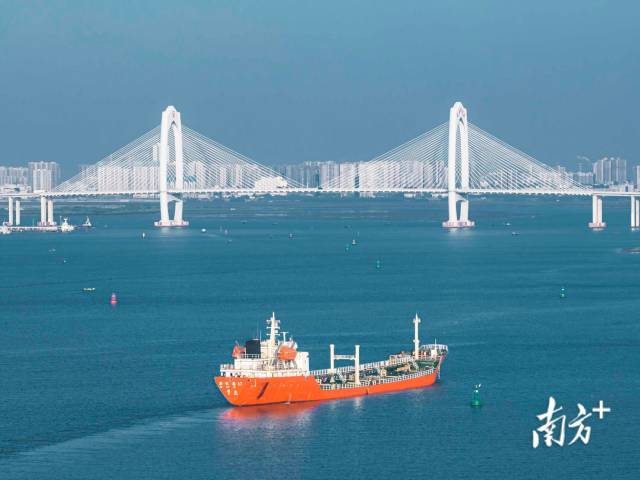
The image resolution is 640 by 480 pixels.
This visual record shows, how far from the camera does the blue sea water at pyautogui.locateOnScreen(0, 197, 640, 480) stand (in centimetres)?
2738

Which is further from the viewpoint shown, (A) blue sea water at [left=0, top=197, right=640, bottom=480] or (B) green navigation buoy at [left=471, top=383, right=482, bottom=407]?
(B) green navigation buoy at [left=471, top=383, right=482, bottom=407]

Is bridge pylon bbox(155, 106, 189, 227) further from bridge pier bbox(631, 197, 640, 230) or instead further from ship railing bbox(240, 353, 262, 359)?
ship railing bbox(240, 353, 262, 359)

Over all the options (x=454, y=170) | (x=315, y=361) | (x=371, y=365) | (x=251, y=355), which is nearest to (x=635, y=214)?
(x=454, y=170)

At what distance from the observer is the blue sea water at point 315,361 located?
2738cm

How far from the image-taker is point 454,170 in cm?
11006

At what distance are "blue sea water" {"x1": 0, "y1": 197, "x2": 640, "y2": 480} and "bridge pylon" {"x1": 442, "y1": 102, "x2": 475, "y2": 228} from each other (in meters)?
31.5

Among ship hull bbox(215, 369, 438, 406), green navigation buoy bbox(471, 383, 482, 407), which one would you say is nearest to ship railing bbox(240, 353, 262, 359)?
ship hull bbox(215, 369, 438, 406)

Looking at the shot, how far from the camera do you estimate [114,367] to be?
36.7 meters

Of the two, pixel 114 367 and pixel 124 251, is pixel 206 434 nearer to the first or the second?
pixel 114 367

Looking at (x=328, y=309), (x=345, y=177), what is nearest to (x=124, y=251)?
(x=328, y=309)

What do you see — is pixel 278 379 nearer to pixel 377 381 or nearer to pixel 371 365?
pixel 377 381

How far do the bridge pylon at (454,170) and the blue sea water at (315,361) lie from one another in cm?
3147

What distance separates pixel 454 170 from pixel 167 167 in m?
20.8

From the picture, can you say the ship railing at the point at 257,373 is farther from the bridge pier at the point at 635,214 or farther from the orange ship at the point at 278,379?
the bridge pier at the point at 635,214
